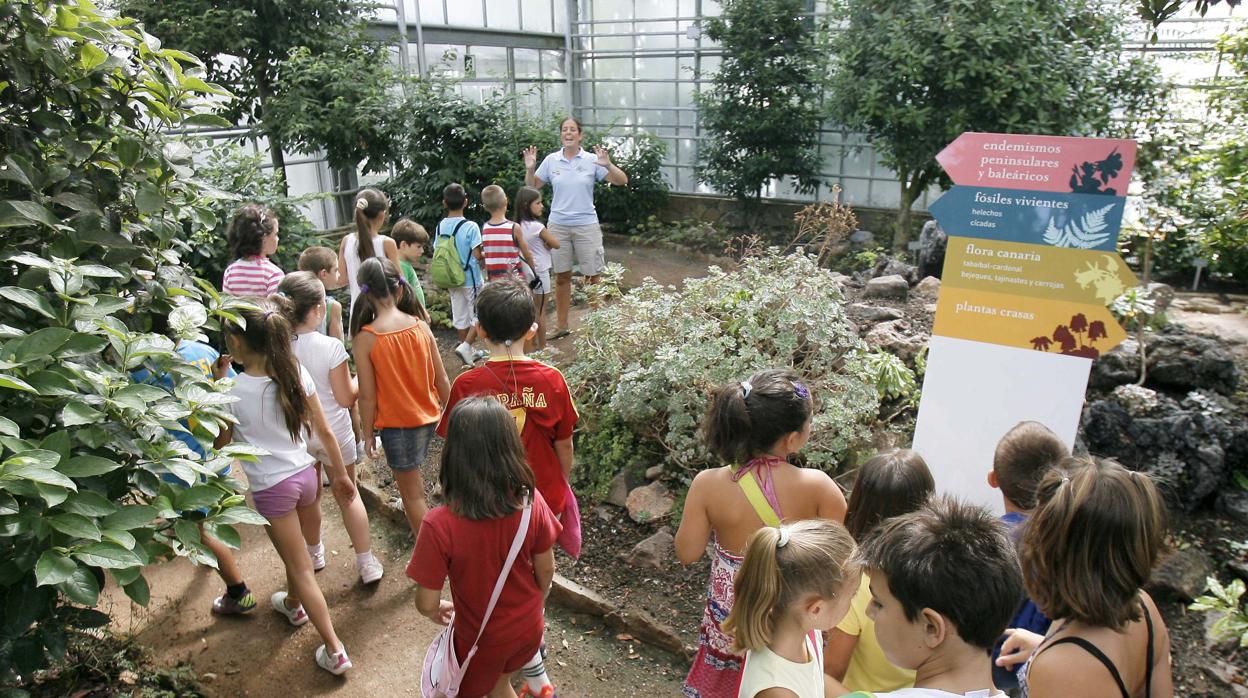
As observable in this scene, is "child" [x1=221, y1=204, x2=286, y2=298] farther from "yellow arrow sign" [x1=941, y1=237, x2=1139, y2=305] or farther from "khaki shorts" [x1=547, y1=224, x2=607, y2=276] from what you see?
"yellow arrow sign" [x1=941, y1=237, x2=1139, y2=305]

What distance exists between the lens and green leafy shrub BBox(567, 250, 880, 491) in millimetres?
3924

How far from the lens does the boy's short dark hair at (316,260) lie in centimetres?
405

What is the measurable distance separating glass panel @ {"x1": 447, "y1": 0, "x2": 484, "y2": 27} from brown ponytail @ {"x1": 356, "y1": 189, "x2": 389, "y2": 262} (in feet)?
23.9

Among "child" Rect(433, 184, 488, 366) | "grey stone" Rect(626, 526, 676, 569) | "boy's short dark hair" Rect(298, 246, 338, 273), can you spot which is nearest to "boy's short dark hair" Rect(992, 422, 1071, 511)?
"grey stone" Rect(626, 526, 676, 569)

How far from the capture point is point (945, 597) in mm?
1558

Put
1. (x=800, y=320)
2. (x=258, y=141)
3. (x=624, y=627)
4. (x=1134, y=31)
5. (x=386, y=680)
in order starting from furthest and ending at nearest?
(x=258, y=141) < (x=1134, y=31) < (x=800, y=320) < (x=624, y=627) < (x=386, y=680)

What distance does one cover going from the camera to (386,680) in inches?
127

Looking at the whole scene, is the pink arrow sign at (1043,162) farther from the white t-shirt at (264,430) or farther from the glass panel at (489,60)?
the glass panel at (489,60)

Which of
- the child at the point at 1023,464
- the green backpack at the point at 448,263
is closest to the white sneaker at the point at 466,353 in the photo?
the green backpack at the point at 448,263

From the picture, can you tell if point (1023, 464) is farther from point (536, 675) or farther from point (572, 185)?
point (572, 185)

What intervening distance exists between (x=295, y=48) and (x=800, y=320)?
21.2 ft

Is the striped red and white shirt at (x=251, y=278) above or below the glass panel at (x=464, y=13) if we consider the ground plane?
below

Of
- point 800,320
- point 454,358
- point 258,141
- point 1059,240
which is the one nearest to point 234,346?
point 800,320

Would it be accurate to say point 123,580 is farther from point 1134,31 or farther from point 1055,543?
point 1134,31
